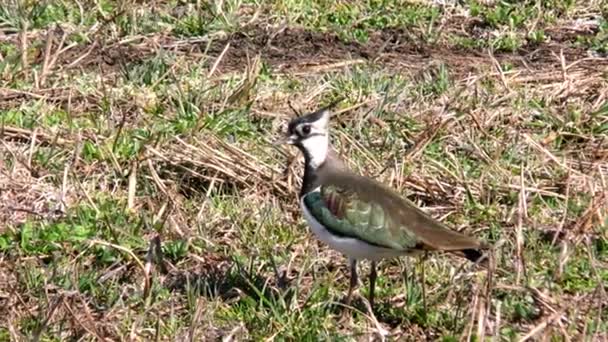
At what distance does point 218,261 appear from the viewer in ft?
24.3

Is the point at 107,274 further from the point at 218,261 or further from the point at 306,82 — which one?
the point at 306,82

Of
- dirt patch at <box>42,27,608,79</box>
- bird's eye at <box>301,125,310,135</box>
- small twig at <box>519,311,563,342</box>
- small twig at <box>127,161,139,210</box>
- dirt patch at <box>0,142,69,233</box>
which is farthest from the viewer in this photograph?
dirt patch at <box>42,27,608,79</box>

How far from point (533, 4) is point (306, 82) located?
221 centimetres

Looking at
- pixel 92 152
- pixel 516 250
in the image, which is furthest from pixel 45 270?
pixel 516 250

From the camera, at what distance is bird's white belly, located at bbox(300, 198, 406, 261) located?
6.57m

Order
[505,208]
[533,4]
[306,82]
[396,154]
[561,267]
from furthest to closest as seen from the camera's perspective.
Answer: [533,4] → [306,82] → [396,154] → [505,208] → [561,267]

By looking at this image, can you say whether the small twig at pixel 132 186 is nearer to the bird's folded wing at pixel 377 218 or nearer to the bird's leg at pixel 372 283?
the bird's folded wing at pixel 377 218

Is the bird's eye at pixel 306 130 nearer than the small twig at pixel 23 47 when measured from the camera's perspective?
Yes

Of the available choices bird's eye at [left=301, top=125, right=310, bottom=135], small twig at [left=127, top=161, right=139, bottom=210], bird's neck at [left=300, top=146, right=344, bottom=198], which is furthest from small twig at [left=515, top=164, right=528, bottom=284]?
small twig at [left=127, top=161, right=139, bottom=210]

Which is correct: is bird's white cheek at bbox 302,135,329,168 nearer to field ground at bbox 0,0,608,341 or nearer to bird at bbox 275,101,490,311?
bird at bbox 275,101,490,311

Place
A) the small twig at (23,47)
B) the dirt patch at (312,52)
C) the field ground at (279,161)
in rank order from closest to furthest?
the field ground at (279,161) < the small twig at (23,47) < the dirt patch at (312,52)

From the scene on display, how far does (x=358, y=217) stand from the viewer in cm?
663

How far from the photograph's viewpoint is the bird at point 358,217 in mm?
6504

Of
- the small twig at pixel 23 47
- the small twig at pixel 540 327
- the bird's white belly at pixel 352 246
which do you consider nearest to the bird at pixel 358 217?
the bird's white belly at pixel 352 246
